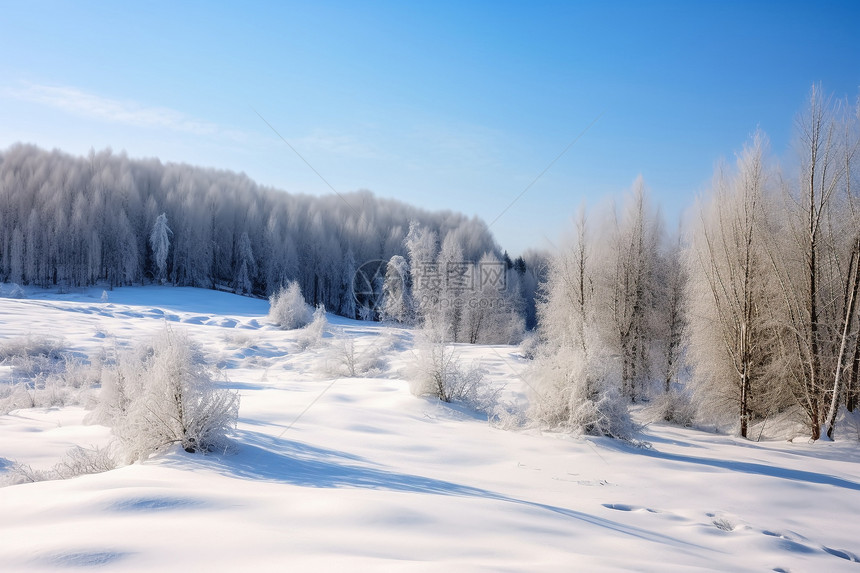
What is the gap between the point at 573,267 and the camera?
58.7 ft

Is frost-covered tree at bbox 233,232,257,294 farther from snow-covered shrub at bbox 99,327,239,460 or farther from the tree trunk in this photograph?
the tree trunk

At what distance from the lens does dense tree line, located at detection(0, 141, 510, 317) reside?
136 feet

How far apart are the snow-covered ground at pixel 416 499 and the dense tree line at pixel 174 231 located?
106 feet

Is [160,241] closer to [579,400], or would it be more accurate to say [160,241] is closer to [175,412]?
[175,412]

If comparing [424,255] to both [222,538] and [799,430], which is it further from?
[222,538]

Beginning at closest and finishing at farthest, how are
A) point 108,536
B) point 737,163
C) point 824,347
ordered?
point 108,536 → point 824,347 → point 737,163

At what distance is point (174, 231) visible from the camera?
48031mm

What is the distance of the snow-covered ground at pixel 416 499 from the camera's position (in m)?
2.57

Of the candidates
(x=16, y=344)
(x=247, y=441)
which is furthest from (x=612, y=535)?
(x=16, y=344)

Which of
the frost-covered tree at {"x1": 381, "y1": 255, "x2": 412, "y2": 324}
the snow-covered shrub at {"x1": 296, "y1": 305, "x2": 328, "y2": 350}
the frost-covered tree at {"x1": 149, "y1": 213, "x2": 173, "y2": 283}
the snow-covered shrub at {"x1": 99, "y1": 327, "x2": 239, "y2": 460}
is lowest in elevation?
the snow-covered shrub at {"x1": 296, "y1": 305, "x2": 328, "y2": 350}

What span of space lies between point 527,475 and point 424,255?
31.3 metres

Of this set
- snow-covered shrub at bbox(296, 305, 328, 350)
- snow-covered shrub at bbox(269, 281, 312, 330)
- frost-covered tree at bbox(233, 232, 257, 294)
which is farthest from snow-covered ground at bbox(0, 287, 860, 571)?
frost-covered tree at bbox(233, 232, 257, 294)

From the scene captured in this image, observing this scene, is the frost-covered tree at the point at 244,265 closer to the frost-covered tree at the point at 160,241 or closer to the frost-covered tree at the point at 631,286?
the frost-covered tree at the point at 160,241

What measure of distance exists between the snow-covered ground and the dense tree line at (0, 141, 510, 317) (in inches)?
1266
